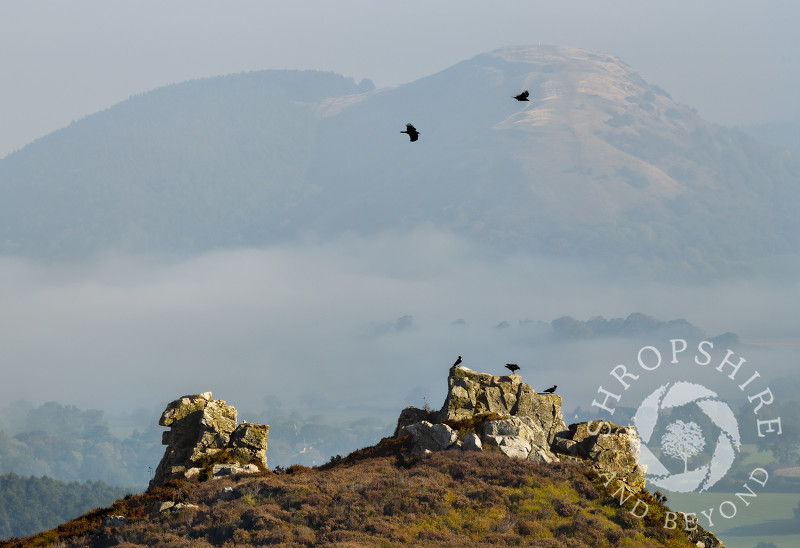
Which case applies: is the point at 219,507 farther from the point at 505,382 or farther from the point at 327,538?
the point at 505,382

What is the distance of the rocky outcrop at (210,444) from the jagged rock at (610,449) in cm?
1687

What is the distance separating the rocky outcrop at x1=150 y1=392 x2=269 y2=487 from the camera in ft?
175

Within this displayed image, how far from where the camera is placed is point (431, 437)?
173 feet

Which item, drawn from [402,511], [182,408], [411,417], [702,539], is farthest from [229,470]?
[702,539]

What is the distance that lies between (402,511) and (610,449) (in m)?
13.4

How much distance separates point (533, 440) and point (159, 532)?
20.1m

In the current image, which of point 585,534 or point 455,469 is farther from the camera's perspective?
point 455,469

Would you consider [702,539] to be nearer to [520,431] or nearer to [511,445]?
[511,445]

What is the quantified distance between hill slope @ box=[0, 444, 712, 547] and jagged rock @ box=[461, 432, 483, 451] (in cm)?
126

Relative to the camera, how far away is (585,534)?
42062 mm

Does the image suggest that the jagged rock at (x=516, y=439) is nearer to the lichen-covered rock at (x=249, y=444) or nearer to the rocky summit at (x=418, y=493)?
the rocky summit at (x=418, y=493)

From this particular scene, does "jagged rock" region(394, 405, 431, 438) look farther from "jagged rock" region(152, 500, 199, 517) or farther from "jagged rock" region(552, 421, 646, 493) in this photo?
"jagged rock" region(152, 500, 199, 517)

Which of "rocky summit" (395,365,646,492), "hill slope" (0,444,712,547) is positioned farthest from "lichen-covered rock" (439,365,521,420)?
"hill slope" (0,444,712,547)

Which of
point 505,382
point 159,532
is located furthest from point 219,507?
point 505,382
